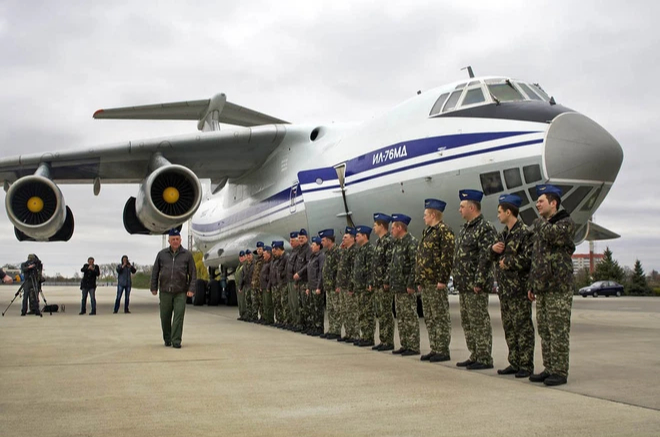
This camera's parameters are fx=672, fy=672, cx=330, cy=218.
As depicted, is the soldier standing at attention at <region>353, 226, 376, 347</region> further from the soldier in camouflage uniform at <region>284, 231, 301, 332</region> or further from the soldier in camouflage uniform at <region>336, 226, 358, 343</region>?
the soldier in camouflage uniform at <region>284, 231, 301, 332</region>

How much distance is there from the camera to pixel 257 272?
11789mm

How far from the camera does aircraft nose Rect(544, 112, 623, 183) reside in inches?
319

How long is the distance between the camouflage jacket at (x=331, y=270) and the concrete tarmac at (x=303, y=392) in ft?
3.53

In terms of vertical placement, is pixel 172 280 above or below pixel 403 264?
below

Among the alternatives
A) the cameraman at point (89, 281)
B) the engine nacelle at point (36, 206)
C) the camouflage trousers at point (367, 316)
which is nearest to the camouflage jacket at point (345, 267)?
the camouflage trousers at point (367, 316)

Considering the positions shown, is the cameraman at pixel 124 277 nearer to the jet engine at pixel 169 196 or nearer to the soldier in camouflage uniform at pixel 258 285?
the jet engine at pixel 169 196

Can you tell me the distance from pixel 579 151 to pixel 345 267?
3.19 metres

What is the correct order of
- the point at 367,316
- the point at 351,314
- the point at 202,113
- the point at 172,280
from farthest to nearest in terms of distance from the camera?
1. the point at 202,113
2. the point at 351,314
3. the point at 172,280
4. the point at 367,316

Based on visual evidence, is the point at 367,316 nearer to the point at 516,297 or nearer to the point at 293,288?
the point at 293,288

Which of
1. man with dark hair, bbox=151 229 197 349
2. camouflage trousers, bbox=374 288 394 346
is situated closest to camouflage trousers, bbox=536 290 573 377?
camouflage trousers, bbox=374 288 394 346

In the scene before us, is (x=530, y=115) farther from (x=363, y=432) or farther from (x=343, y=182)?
(x=363, y=432)

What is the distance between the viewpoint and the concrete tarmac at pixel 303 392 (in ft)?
12.3

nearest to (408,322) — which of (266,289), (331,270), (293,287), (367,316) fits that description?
(367,316)

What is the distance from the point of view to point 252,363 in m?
6.27
